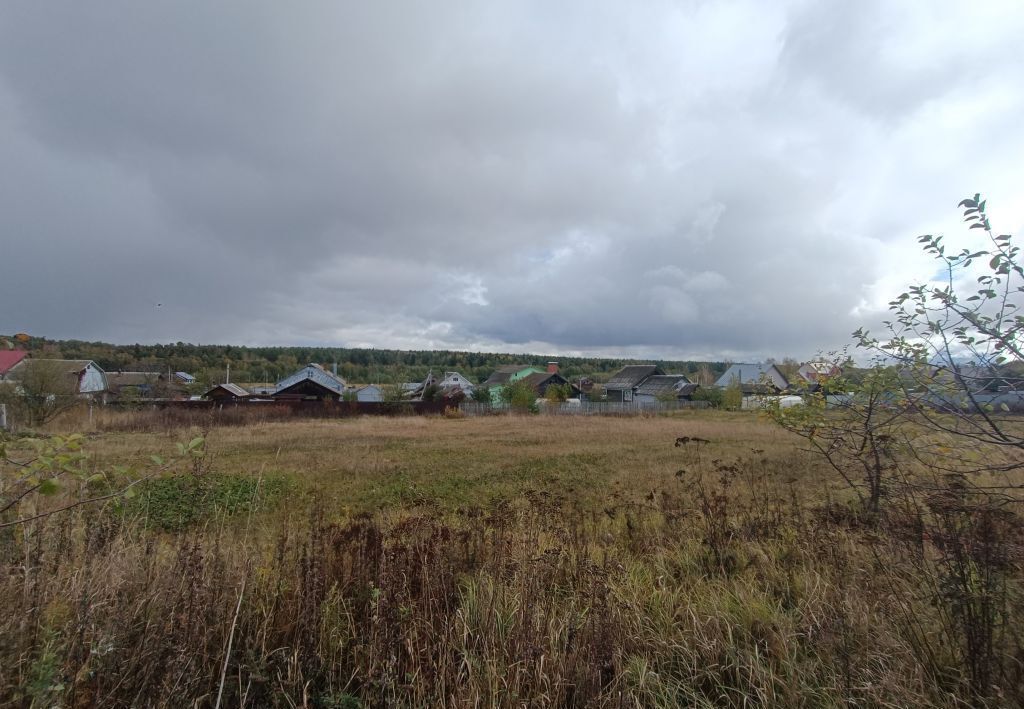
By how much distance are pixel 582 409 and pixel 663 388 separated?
2083cm

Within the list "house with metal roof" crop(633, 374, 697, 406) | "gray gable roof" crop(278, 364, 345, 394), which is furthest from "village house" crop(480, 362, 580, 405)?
"gray gable roof" crop(278, 364, 345, 394)

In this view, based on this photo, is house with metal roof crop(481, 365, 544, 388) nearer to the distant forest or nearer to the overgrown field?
the distant forest

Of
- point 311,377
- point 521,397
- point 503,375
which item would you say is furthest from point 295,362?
point 521,397

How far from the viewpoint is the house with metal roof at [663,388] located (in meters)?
50.7

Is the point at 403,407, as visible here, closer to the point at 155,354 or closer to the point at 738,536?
the point at 738,536

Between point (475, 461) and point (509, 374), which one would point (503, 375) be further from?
point (475, 461)

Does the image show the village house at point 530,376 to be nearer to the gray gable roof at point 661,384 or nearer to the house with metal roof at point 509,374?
the house with metal roof at point 509,374

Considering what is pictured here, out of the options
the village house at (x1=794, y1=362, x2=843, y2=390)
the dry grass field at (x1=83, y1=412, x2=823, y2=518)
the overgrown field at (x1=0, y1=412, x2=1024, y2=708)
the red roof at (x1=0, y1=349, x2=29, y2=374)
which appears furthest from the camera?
the red roof at (x1=0, y1=349, x2=29, y2=374)

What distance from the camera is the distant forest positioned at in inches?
2734

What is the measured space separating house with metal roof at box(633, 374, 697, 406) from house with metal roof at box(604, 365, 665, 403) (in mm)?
549

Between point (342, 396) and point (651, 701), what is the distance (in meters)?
41.9

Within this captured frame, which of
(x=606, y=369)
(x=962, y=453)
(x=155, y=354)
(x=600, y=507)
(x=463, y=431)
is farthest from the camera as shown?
(x=606, y=369)

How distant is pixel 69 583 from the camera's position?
2645 mm

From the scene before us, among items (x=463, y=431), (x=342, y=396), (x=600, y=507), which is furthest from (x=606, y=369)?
(x=600, y=507)
